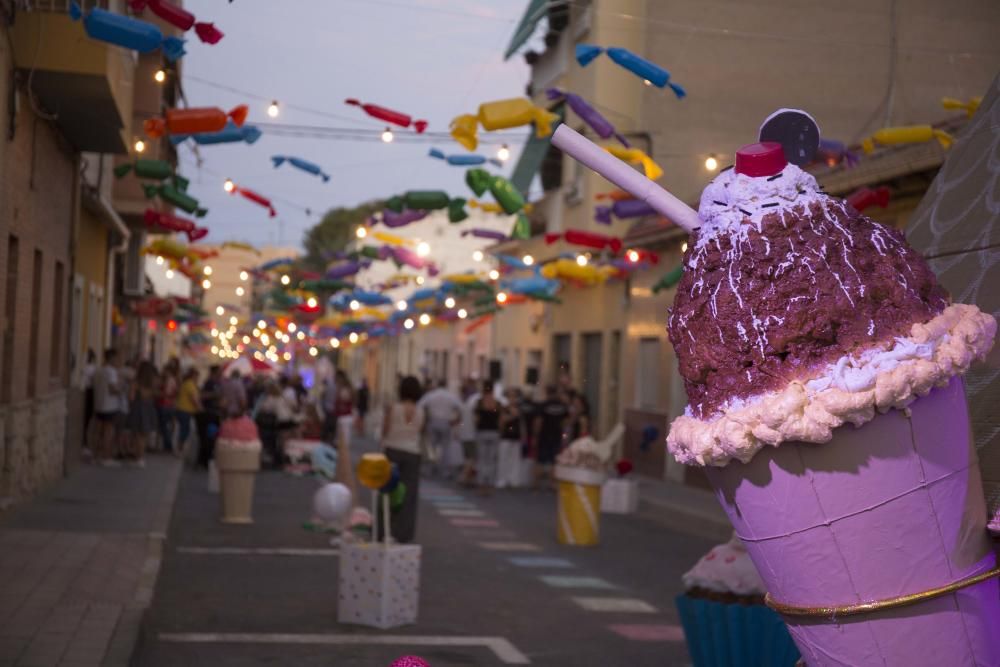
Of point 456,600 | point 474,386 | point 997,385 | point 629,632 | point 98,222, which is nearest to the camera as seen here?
point 997,385

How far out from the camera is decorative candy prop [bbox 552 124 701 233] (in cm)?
393

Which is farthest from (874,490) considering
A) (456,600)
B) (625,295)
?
(625,295)

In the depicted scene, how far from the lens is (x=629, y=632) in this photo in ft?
31.9

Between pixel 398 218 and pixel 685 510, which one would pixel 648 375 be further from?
pixel 398 218

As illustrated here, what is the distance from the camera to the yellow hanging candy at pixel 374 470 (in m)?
9.72

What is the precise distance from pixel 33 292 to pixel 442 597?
836 cm

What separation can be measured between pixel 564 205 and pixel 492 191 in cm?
1749

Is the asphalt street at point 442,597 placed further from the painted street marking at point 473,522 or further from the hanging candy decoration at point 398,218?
the hanging candy decoration at point 398,218

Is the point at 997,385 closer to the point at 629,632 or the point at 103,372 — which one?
the point at 629,632

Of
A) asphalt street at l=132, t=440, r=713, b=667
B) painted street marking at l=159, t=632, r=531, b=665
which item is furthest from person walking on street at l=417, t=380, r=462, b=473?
painted street marking at l=159, t=632, r=531, b=665

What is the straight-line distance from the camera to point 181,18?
11078mm

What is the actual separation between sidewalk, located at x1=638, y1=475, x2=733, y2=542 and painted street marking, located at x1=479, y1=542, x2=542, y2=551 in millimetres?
2255

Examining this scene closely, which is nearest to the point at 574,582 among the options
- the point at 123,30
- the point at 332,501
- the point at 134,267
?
the point at 332,501

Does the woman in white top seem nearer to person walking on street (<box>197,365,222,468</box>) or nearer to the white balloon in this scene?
the white balloon
